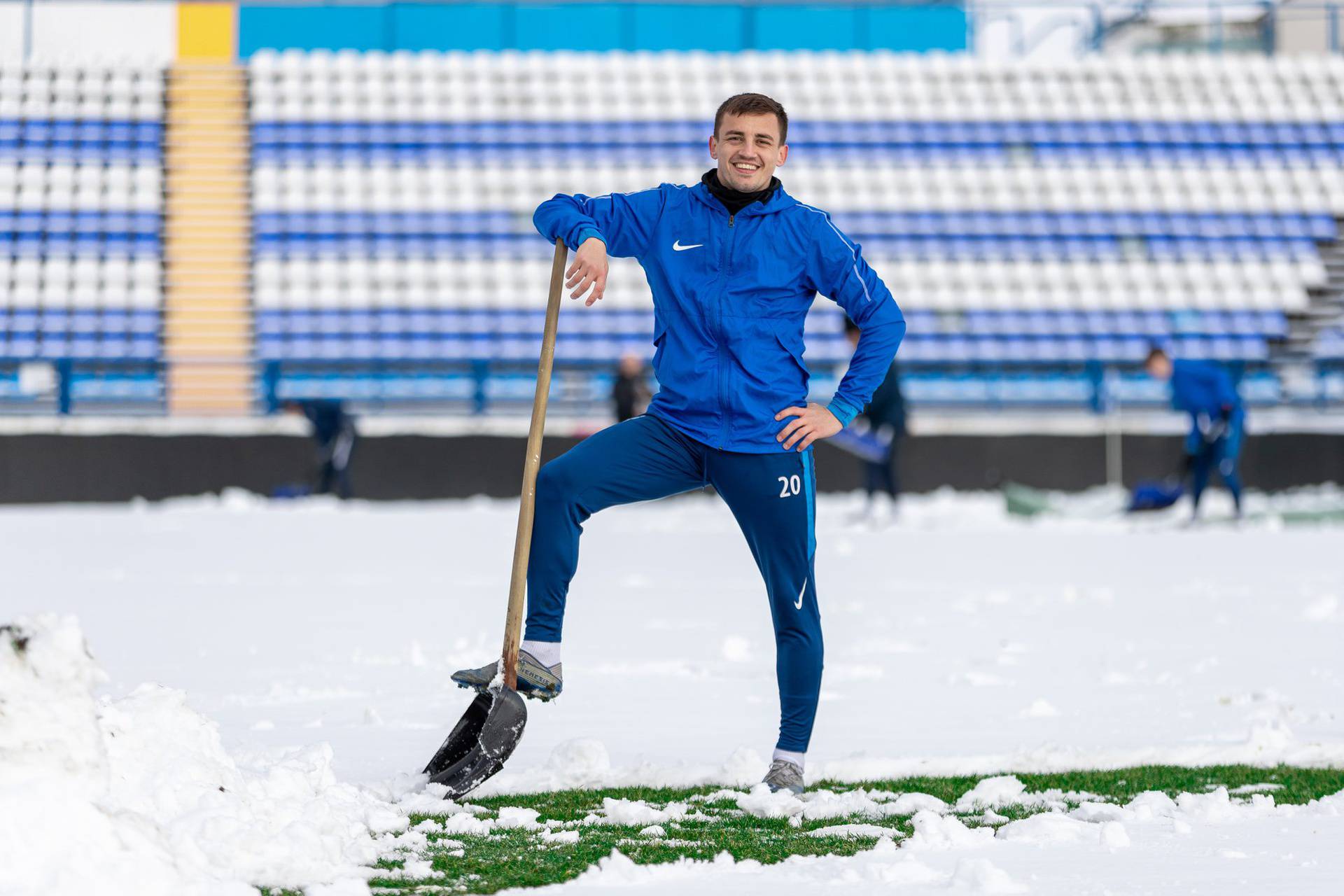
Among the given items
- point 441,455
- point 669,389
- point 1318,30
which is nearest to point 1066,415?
point 441,455

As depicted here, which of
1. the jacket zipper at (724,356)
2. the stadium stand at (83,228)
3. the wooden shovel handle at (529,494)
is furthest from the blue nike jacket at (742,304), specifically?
the stadium stand at (83,228)

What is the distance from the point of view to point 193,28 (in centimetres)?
2461

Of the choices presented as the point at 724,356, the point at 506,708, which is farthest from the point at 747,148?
the point at 506,708

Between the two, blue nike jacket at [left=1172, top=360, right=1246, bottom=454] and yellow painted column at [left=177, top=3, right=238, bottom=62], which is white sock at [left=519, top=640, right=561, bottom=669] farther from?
yellow painted column at [left=177, top=3, right=238, bottom=62]

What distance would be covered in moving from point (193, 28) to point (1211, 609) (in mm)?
20507

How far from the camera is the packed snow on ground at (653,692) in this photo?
10.0 ft

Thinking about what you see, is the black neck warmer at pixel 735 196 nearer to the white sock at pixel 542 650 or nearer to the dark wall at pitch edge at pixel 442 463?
the white sock at pixel 542 650

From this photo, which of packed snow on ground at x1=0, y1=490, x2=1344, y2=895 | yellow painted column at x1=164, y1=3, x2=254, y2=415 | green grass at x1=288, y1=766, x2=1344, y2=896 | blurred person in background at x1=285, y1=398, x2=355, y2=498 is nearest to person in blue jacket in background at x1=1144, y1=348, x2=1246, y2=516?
packed snow on ground at x1=0, y1=490, x2=1344, y2=895

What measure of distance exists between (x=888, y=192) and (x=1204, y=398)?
354 inches

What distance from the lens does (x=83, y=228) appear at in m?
20.7

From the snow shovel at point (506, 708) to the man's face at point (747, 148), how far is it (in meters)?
0.48

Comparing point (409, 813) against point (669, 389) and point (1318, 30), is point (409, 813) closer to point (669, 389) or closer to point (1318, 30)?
point (669, 389)

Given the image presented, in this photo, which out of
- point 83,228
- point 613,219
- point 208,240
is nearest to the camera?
point 613,219

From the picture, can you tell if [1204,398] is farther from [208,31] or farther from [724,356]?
[208,31]
